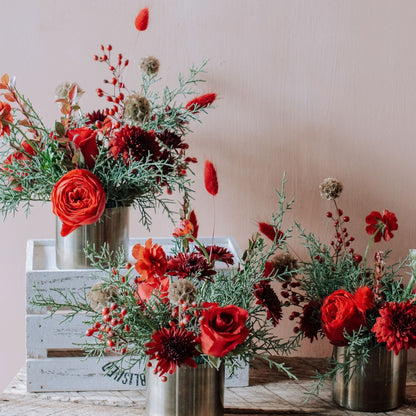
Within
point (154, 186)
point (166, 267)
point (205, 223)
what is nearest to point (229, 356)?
point (166, 267)

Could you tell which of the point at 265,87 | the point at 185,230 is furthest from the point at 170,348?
the point at 265,87

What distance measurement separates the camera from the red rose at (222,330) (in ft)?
2.78

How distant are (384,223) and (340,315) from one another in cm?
18

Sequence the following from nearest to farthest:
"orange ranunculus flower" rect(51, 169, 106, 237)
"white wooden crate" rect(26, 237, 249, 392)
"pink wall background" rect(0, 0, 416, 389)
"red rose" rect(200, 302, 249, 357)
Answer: "red rose" rect(200, 302, 249, 357) → "orange ranunculus flower" rect(51, 169, 106, 237) → "white wooden crate" rect(26, 237, 249, 392) → "pink wall background" rect(0, 0, 416, 389)

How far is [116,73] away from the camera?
124 centimetres

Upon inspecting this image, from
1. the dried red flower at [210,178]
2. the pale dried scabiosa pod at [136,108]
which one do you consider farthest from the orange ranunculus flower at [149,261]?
the pale dried scabiosa pod at [136,108]

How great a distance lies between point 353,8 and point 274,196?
0.37 metres

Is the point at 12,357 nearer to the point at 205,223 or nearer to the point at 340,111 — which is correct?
the point at 205,223

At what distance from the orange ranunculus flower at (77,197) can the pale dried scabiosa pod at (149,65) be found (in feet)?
0.88

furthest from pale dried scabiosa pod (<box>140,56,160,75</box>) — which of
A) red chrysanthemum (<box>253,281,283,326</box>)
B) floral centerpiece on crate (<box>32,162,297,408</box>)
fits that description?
red chrysanthemum (<box>253,281,283,326</box>)

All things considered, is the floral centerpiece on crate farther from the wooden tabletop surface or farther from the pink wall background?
the pink wall background

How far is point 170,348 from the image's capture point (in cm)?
85

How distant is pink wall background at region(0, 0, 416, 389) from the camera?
1240 mm

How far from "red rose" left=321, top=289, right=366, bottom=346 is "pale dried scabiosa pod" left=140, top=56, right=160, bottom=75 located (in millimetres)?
477
